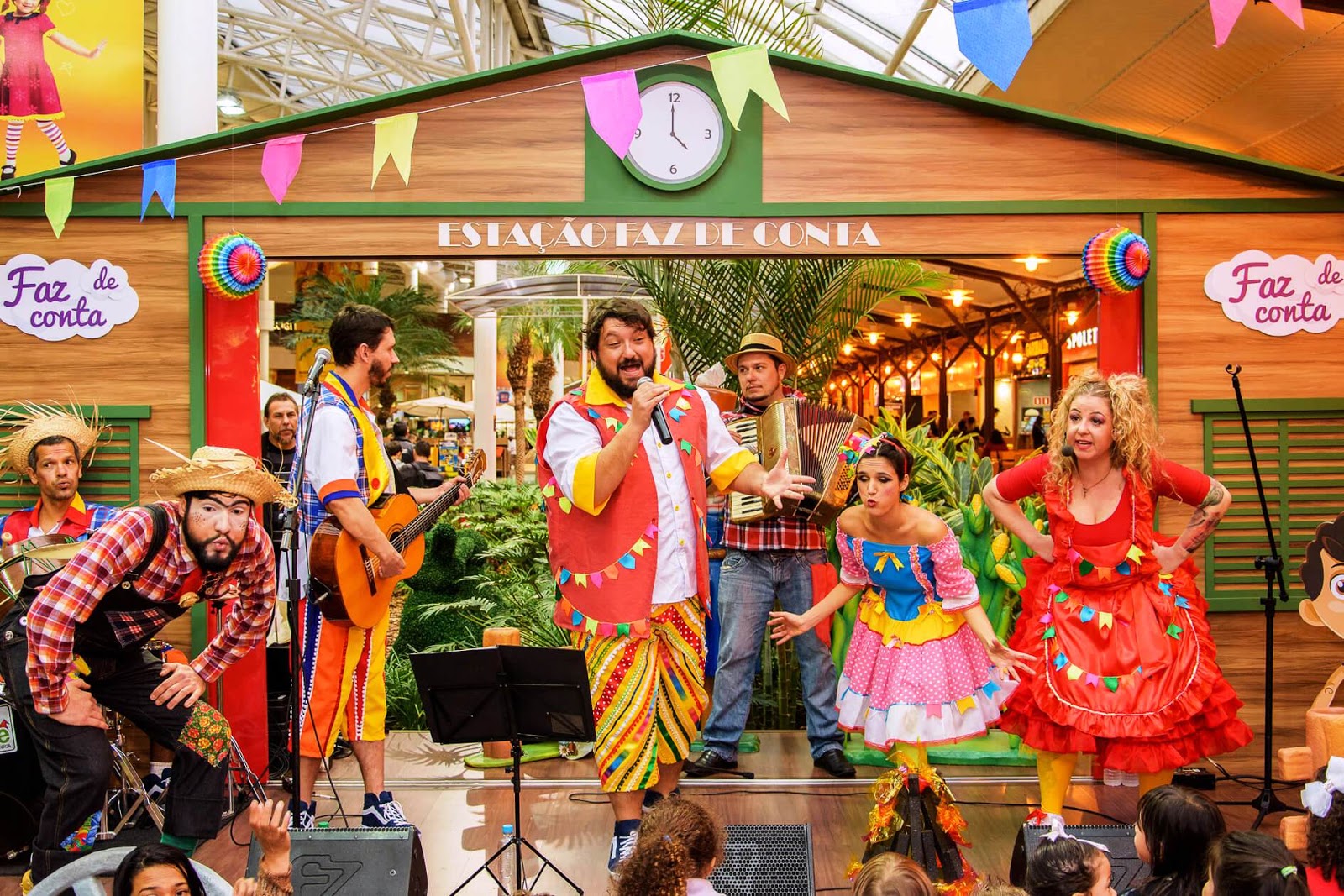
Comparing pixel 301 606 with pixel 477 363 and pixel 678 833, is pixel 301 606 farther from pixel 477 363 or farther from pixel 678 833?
pixel 477 363

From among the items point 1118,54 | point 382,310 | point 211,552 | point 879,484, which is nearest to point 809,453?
point 879,484

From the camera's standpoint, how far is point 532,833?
4695 millimetres

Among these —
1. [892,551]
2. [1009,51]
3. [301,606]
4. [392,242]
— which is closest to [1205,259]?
[1009,51]

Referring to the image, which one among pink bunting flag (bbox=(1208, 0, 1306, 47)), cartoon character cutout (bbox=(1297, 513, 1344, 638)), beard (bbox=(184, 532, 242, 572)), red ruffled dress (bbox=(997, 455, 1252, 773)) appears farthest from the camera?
cartoon character cutout (bbox=(1297, 513, 1344, 638))

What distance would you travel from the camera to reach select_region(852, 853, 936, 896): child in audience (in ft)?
8.41

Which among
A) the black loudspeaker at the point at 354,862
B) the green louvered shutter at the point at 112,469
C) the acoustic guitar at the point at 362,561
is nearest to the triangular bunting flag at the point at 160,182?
the green louvered shutter at the point at 112,469

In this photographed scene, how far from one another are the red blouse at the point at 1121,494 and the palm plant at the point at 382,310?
1529 cm

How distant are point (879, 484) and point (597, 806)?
2003 millimetres

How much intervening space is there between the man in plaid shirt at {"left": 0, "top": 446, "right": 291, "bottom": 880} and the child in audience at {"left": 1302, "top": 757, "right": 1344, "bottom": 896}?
333cm

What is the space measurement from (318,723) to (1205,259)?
447 centimetres

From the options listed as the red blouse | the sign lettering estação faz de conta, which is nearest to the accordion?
the red blouse

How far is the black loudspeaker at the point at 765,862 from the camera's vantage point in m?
3.48

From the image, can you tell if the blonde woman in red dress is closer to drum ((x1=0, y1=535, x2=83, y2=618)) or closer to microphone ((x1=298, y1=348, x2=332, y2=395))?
microphone ((x1=298, y1=348, x2=332, y2=395))

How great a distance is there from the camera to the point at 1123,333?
5246 millimetres
